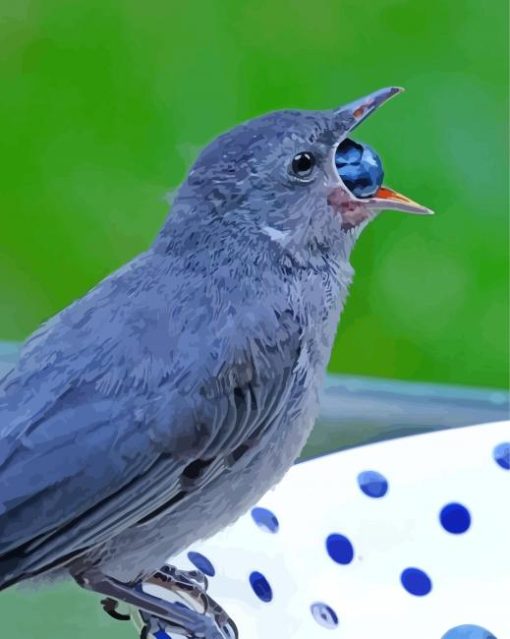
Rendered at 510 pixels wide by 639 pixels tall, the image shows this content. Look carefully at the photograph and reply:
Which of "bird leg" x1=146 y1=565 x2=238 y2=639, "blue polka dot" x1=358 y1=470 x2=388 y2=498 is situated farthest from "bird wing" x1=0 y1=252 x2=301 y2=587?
"blue polka dot" x1=358 y1=470 x2=388 y2=498

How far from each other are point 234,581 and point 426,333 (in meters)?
0.23

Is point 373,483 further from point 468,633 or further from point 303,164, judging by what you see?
point 303,164

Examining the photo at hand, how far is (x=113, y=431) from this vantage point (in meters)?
0.33

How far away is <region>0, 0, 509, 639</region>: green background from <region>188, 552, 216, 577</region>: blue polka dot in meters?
0.09

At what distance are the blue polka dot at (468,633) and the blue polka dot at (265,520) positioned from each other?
0.35 feet

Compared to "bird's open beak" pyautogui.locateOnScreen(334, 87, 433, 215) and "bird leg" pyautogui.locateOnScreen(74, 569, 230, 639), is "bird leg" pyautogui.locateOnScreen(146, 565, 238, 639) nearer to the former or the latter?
"bird leg" pyautogui.locateOnScreen(74, 569, 230, 639)

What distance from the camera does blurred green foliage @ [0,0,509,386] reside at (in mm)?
582

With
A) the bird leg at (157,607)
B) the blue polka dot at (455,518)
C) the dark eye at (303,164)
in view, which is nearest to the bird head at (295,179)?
the dark eye at (303,164)

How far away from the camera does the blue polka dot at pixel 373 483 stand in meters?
0.55

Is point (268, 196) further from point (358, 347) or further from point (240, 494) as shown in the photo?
point (358, 347)

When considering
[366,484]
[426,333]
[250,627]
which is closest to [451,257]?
[426,333]

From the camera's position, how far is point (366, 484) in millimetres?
549

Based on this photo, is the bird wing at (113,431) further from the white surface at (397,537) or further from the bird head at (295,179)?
the white surface at (397,537)

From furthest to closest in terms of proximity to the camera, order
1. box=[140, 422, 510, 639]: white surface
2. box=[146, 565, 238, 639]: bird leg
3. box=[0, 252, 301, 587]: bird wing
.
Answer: box=[140, 422, 510, 639]: white surface < box=[146, 565, 238, 639]: bird leg < box=[0, 252, 301, 587]: bird wing
